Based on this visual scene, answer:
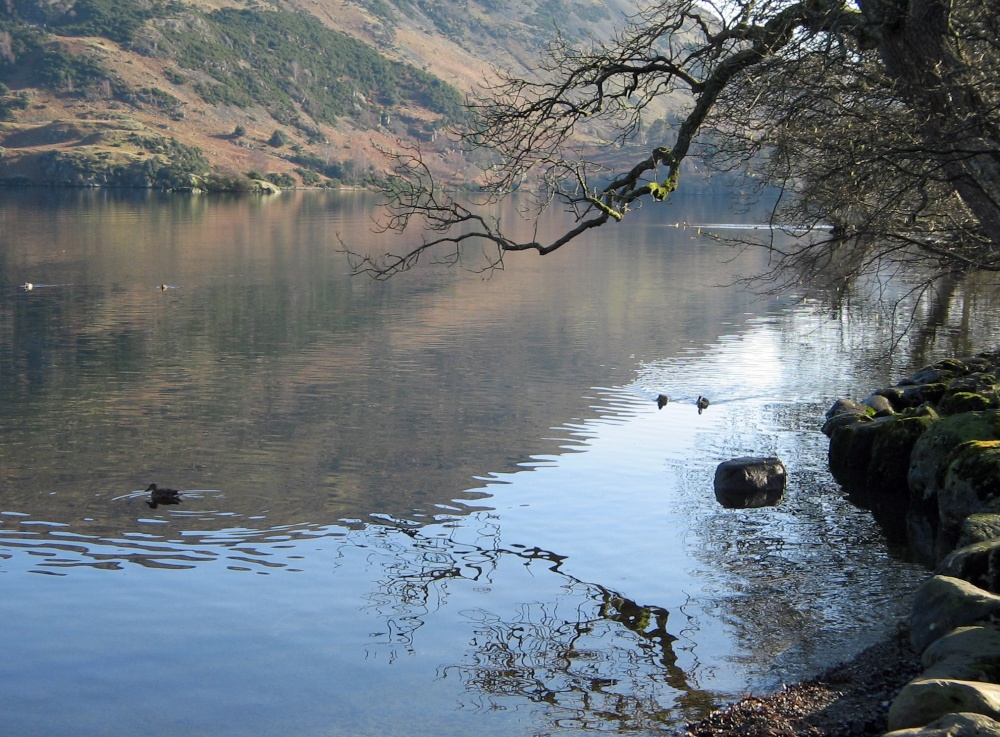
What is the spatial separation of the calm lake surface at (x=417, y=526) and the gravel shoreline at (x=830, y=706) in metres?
0.43

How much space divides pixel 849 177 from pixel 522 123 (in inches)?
165

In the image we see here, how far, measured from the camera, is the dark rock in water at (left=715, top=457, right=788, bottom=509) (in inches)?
605

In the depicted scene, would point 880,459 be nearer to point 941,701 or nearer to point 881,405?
point 881,405

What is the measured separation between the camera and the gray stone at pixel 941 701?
7.08 metres

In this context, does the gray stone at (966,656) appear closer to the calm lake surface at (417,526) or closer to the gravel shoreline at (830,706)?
the gravel shoreline at (830,706)

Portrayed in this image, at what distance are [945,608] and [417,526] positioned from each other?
272 inches

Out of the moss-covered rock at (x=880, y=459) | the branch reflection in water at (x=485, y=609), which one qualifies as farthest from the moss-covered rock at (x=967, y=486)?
the branch reflection in water at (x=485, y=609)

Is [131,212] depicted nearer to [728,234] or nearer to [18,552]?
[728,234]

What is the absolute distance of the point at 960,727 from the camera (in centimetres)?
666

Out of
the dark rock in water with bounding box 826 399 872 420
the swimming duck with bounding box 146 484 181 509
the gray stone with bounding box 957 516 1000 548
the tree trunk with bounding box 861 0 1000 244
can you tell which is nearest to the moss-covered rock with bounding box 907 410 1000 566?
the gray stone with bounding box 957 516 1000 548

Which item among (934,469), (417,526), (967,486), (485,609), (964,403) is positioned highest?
(964,403)

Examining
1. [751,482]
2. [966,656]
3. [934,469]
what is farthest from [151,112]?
[966,656]

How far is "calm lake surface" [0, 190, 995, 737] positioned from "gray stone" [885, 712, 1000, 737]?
2.47 m

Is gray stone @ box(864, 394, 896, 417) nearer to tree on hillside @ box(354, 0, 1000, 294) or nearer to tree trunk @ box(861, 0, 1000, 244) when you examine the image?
tree on hillside @ box(354, 0, 1000, 294)
